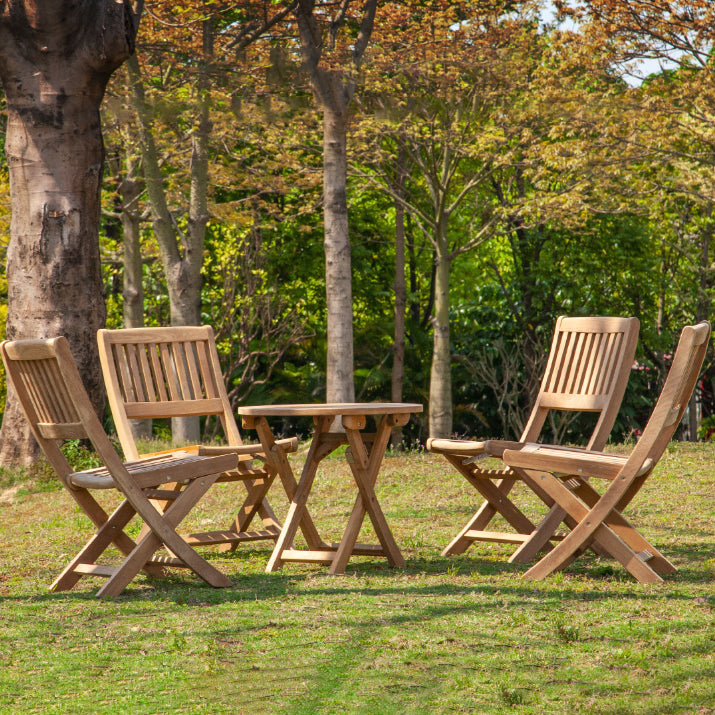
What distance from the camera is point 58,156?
776 centimetres

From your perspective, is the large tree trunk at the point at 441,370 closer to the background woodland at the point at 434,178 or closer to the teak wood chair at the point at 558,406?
the background woodland at the point at 434,178

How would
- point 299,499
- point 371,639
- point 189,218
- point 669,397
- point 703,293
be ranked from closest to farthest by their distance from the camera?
point 371,639, point 669,397, point 299,499, point 189,218, point 703,293

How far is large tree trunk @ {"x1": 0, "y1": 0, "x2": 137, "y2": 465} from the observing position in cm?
762

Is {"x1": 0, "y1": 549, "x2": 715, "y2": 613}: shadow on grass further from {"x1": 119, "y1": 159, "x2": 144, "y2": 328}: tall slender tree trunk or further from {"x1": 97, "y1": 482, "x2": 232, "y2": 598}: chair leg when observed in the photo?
{"x1": 119, "y1": 159, "x2": 144, "y2": 328}: tall slender tree trunk

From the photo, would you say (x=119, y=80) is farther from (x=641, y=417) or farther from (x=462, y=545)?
(x=641, y=417)

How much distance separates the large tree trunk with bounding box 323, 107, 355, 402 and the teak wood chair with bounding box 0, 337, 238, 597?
225 inches

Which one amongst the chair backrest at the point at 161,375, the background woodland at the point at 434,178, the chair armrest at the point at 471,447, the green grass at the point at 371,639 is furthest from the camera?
the background woodland at the point at 434,178

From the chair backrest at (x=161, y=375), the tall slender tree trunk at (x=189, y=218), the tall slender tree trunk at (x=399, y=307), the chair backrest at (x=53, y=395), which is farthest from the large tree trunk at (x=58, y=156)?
the tall slender tree trunk at (x=399, y=307)

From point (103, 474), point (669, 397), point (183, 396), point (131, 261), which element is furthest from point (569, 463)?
point (131, 261)

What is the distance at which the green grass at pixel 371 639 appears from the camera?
2.79m

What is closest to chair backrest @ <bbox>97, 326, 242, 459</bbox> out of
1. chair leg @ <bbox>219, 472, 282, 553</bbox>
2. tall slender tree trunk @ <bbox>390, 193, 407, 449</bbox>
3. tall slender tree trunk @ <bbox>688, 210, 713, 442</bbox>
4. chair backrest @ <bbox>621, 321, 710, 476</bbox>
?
chair leg @ <bbox>219, 472, 282, 553</bbox>

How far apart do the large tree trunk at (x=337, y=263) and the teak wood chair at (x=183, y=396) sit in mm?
4538

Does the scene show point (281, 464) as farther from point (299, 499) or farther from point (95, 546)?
point (95, 546)

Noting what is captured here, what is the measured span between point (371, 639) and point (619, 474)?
150 centimetres
